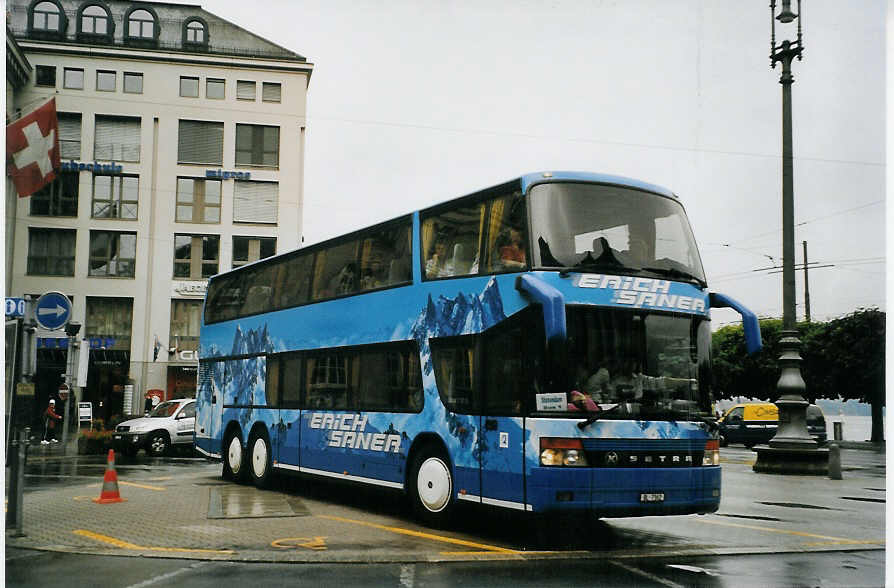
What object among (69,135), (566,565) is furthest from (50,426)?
(566,565)

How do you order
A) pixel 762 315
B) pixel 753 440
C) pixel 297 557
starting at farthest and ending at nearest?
1. pixel 753 440
2. pixel 762 315
3. pixel 297 557

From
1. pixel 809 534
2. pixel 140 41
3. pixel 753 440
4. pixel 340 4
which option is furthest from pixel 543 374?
pixel 753 440

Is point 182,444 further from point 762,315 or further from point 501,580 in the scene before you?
point 501,580

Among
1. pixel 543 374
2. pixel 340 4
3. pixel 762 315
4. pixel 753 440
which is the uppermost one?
pixel 340 4

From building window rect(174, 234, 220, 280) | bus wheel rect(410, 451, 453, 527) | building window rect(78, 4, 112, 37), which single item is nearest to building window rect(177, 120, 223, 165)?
building window rect(174, 234, 220, 280)

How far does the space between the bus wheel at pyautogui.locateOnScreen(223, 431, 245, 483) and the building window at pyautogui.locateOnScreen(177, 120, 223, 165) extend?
467cm

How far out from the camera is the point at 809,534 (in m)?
10.9

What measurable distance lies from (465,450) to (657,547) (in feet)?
7.26

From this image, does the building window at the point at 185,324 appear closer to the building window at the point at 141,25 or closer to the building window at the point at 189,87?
the building window at the point at 189,87

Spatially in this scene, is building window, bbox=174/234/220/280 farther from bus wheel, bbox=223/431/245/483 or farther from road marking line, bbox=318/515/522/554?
road marking line, bbox=318/515/522/554

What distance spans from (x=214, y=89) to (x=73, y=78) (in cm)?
274

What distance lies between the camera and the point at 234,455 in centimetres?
1616

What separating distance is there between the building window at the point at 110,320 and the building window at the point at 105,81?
123 inches

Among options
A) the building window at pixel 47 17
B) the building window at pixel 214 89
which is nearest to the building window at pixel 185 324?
the building window at pixel 214 89
